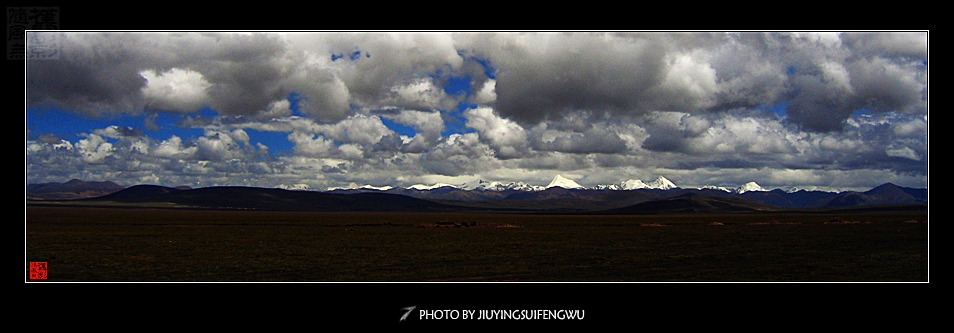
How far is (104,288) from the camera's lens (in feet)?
41.0

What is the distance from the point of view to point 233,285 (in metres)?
12.5

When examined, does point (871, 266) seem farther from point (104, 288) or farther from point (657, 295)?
point (104, 288)

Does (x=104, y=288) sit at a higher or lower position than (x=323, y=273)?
higher

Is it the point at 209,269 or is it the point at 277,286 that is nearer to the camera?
the point at 277,286

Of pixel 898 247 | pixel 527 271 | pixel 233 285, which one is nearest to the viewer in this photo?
pixel 233 285

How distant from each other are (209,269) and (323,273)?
20.2ft

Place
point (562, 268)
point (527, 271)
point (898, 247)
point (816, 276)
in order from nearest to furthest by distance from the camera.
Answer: point (816, 276)
point (527, 271)
point (562, 268)
point (898, 247)

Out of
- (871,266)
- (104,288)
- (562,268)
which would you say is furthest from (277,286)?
(871,266)

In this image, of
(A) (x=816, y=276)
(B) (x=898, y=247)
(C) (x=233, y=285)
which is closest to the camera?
(C) (x=233, y=285)

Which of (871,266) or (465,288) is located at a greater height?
(465,288)

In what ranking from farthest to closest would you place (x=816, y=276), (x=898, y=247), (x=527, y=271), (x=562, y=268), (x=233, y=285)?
(x=898, y=247) → (x=562, y=268) → (x=527, y=271) → (x=816, y=276) → (x=233, y=285)

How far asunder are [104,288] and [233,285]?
2.68m

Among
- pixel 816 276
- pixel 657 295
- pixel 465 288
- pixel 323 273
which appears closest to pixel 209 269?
pixel 323 273

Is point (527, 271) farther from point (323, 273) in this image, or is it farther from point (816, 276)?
point (816, 276)
